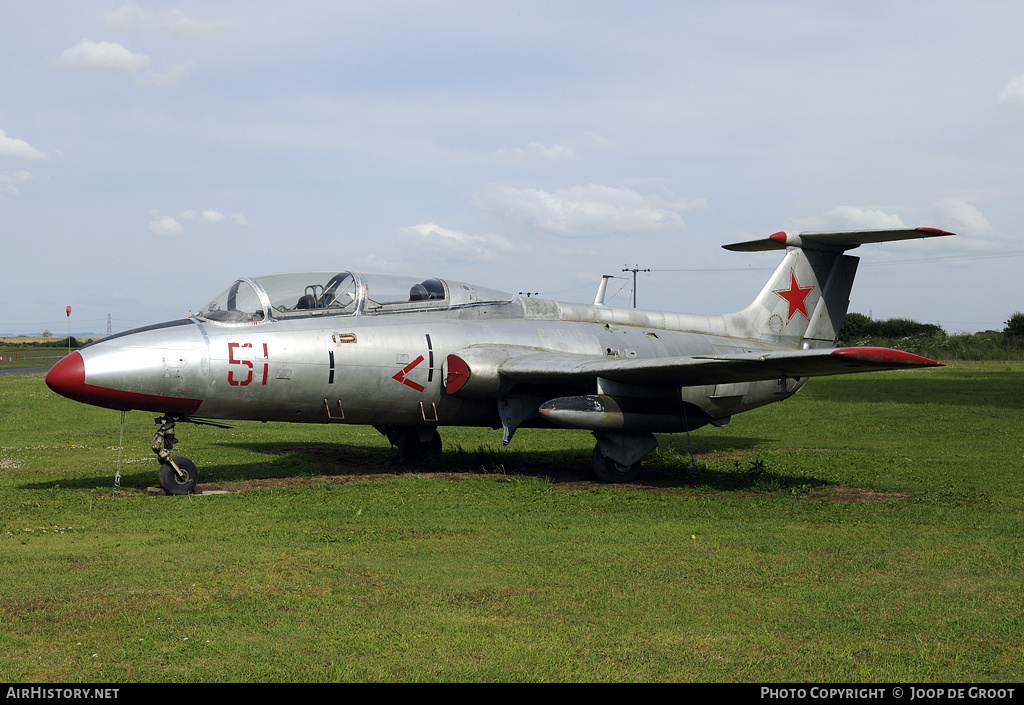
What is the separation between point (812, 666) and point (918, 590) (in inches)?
86.4

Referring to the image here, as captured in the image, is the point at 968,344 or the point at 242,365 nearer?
the point at 242,365

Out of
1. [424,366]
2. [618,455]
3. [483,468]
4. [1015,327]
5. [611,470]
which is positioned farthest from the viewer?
[1015,327]

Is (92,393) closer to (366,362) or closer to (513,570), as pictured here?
(366,362)

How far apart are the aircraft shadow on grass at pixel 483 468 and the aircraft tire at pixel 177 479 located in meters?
0.56

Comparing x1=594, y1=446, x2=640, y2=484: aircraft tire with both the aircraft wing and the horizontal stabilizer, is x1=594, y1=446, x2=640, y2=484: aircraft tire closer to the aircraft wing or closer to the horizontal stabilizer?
the aircraft wing

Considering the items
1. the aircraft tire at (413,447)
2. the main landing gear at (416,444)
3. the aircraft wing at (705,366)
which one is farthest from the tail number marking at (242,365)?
the aircraft tire at (413,447)

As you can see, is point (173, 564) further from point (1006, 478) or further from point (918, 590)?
point (1006, 478)

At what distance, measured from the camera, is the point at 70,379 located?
411 inches

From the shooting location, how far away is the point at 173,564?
25.3ft

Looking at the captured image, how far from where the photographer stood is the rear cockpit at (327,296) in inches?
474

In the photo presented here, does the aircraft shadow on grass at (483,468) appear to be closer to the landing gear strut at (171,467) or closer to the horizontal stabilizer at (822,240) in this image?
the landing gear strut at (171,467)

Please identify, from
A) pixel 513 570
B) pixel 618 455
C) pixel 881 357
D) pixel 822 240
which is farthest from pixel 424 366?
pixel 822 240

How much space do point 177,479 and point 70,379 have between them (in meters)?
1.87

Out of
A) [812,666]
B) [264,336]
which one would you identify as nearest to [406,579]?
[812,666]
